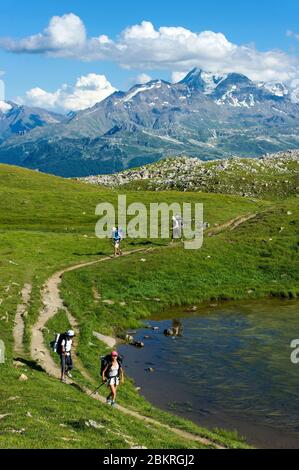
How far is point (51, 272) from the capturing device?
62.3m

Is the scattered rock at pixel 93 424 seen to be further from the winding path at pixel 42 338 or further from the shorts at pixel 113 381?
the shorts at pixel 113 381

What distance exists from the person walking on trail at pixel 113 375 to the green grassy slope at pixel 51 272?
44.1 inches

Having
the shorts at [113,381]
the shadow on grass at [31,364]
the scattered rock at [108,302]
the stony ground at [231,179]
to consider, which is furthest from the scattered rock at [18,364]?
the stony ground at [231,179]

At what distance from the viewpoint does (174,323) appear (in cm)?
5094

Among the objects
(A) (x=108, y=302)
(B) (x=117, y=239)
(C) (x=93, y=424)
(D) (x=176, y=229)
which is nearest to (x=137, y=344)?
(A) (x=108, y=302)

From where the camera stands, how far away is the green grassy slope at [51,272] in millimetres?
22891

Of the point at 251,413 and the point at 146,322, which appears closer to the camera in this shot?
the point at 251,413

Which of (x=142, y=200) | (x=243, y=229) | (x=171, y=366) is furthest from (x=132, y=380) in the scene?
(x=142, y=200)

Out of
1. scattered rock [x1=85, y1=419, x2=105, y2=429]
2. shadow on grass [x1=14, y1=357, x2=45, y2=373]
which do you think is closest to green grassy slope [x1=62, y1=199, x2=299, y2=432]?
shadow on grass [x1=14, y1=357, x2=45, y2=373]

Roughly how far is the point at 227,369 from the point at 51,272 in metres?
30.2

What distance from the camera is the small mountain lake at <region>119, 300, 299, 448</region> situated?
2997 centimetres

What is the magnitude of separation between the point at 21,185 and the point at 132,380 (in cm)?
9516
